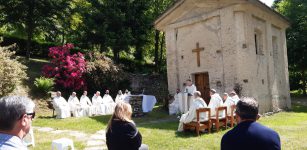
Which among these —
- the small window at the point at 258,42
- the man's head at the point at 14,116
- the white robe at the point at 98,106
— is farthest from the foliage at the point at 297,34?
the man's head at the point at 14,116

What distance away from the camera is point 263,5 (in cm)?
1788

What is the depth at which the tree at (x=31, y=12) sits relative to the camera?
22.1 meters

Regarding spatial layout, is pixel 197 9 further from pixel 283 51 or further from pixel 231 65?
pixel 283 51

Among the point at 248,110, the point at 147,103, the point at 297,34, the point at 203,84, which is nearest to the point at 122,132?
the point at 248,110

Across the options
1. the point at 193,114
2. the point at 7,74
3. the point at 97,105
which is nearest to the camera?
the point at 193,114

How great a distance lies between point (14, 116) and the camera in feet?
7.94

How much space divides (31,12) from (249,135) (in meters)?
21.6

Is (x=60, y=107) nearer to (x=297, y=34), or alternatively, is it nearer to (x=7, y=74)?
Answer: (x=7, y=74)

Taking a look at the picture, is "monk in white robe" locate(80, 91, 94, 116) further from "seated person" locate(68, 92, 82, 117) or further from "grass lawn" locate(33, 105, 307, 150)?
"grass lawn" locate(33, 105, 307, 150)

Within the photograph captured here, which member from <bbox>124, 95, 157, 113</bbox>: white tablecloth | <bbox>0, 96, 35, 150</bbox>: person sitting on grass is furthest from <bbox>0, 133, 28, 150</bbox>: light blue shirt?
<bbox>124, 95, 157, 113</bbox>: white tablecloth

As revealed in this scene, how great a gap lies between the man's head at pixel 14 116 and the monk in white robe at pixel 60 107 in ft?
47.2

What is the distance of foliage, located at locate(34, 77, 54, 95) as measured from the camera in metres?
19.3

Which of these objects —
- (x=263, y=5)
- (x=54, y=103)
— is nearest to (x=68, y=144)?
(x=54, y=103)

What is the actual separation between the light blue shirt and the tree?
2152 cm
